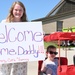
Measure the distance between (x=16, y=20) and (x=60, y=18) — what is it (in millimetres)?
34234

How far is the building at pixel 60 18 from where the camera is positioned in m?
35.7

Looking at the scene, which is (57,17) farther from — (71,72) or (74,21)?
(71,72)

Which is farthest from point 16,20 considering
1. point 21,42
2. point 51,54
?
point 51,54

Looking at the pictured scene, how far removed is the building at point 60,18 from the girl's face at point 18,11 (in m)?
27.9

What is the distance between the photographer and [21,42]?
4.62m

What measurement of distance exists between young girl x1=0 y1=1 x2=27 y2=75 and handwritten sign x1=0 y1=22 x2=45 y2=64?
8cm

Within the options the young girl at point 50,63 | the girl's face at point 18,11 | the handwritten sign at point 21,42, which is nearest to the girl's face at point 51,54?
the young girl at point 50,63

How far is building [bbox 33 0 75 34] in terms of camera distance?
35719mm

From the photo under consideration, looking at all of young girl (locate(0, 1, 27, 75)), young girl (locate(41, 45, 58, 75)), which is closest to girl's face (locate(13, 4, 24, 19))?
young girl (locate(0, 1, 27, 75))

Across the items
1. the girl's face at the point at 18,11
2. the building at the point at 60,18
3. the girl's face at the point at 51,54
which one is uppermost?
the building at the point at 60,18

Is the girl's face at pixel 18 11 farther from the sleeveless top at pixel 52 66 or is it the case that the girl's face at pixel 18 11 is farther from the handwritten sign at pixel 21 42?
the sleeveless top at pixel 52 66

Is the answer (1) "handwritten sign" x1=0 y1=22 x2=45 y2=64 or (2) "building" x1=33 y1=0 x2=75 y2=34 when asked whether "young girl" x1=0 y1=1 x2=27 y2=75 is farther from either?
(2) "building" x1=33 y1=0 x2=75 y2=34

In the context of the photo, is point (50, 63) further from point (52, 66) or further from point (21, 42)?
point (21, 42)

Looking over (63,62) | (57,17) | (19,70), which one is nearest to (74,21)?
(57,17)
